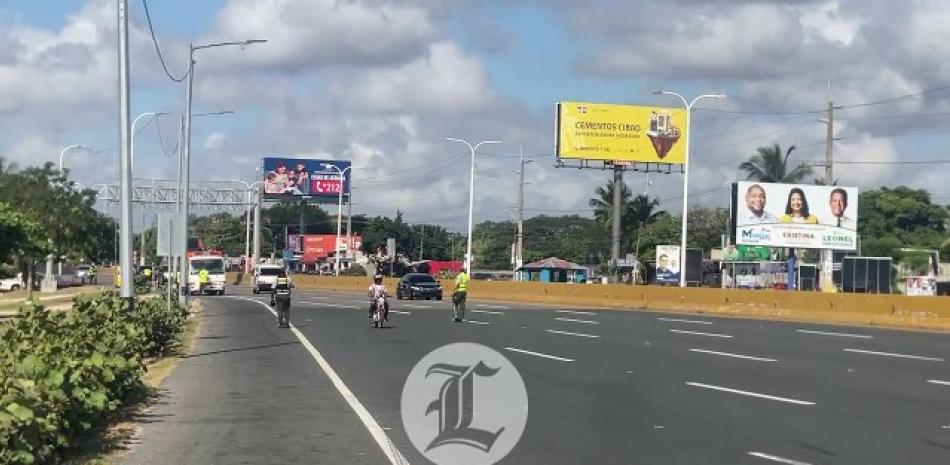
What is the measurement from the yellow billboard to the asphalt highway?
43.2 metres

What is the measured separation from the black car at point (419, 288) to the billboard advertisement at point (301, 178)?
51739mm

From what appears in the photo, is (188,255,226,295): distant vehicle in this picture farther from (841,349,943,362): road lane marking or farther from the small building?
(841,349,943,362): road lane marking

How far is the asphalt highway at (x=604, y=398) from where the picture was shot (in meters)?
11.5

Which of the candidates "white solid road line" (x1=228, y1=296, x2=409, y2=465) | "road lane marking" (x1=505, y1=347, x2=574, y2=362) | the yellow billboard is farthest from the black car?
"white solid road line" (x1=228, y1=296, x2=409, y2=465)

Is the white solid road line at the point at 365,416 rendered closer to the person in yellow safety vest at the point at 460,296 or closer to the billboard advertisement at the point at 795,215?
the person in yellow safety vest at the point at 460,296

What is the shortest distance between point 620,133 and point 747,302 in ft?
109

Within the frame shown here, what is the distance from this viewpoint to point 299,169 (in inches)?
4446

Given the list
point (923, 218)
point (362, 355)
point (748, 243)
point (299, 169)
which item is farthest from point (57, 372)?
point (923, 218)

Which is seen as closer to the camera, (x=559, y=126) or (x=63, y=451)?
(x=63, y=451)

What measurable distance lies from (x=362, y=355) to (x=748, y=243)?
1639 inches

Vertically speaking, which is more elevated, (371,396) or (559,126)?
(559,126)

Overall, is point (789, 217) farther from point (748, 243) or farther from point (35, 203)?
point (35, 203)

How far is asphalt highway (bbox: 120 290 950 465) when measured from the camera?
37.6 ft

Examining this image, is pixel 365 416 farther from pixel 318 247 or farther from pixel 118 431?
pixel 318 247
